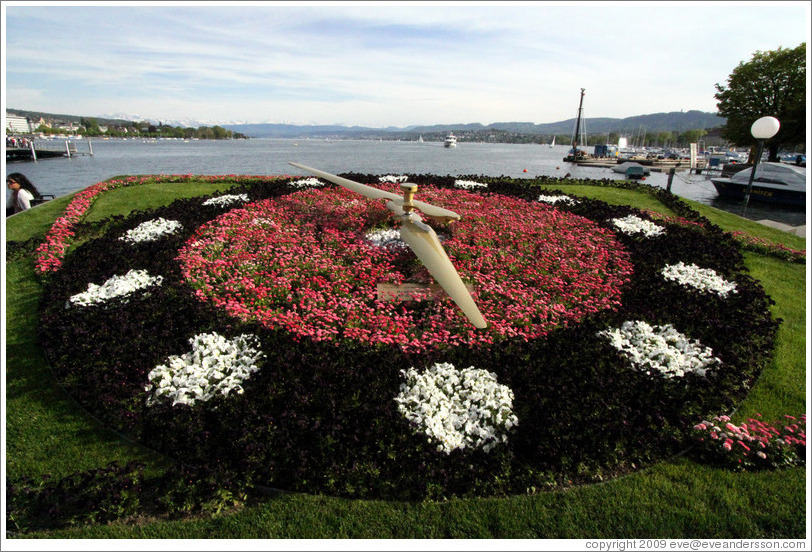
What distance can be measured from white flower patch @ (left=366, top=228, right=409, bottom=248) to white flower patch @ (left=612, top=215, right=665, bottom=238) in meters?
7.71

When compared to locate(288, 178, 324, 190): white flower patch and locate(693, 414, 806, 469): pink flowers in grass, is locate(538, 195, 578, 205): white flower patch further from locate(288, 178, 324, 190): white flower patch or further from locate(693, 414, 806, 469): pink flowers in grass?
locate(693, 414, 806, 469): pink flowers in grass

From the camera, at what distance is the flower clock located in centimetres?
534

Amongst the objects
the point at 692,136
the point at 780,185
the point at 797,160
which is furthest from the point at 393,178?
the point at 692,136

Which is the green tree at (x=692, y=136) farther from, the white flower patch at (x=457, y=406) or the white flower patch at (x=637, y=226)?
the white flower patch at (x=457, y=406)

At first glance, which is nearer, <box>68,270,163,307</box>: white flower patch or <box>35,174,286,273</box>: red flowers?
<box>68,270,163,307</box>: white flower patch

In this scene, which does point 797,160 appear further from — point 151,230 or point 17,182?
point 17,182

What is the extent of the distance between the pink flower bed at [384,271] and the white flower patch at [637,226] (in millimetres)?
834

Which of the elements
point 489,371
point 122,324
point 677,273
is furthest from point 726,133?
point 122,324

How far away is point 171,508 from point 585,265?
10.5m

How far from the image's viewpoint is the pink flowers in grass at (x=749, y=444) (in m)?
5.36

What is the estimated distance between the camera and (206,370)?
21.6 ft

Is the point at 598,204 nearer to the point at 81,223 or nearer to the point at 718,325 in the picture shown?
the point at 718,325

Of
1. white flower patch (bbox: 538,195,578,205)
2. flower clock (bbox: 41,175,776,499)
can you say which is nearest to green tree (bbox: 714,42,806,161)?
white flower patch (bbox: 538,195,578,205)

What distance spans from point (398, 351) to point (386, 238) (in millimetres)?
5848
